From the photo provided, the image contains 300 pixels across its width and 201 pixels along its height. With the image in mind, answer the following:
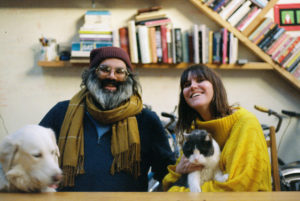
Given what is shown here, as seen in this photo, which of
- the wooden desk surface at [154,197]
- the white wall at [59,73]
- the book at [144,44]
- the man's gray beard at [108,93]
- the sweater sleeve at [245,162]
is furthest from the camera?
the white wall at [59,73]

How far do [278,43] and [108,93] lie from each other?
2120 mm

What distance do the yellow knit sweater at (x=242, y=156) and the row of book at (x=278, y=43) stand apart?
1.90m

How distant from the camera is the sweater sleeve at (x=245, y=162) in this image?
1.02 m

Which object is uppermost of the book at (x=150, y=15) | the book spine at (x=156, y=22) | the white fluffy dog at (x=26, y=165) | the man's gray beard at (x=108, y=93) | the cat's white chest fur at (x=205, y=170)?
the book at (x=150, y=15)

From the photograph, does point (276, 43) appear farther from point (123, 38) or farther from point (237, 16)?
point (123, 38)

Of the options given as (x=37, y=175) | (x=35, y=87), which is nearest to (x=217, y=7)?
(x=35, y=87)

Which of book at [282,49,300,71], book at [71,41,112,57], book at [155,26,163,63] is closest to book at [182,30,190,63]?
book at [155,26,163,63]

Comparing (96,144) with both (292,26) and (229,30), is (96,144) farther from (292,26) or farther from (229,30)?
(292,26)

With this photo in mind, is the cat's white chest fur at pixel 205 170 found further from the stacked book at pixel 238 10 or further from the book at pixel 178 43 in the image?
the stacked book at pixel 238 10

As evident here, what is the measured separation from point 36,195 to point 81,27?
2302 millimetres

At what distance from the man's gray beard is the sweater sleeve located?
29.6 inches

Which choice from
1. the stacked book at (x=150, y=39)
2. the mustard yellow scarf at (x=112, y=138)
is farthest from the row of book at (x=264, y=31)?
the mustard yellow scarf at (x=112, y=138)

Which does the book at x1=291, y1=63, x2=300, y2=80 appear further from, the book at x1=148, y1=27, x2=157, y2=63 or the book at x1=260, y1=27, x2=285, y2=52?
the book at x1=148, y1=27, x2=157, y2=63

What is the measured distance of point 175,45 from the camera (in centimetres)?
277
